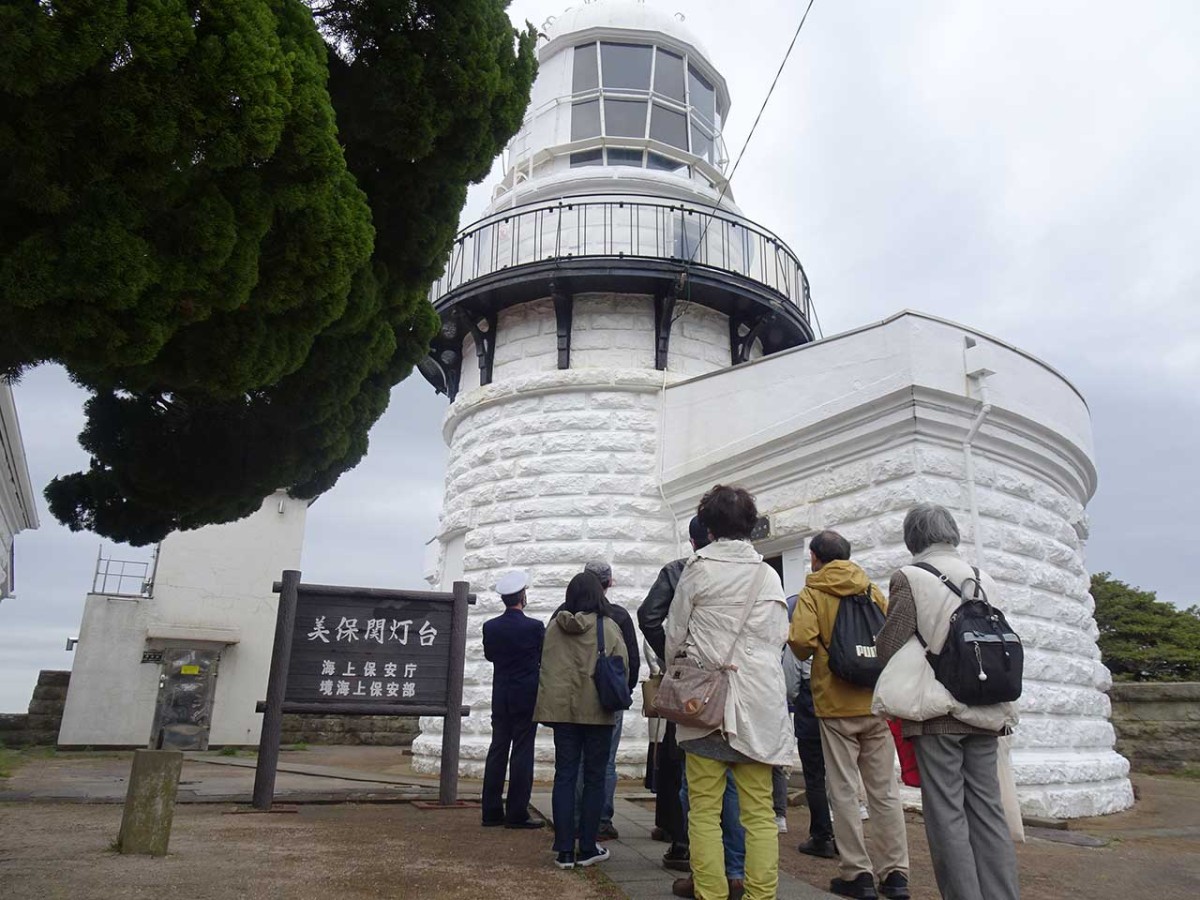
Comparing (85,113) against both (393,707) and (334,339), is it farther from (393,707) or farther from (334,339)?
(393,707)

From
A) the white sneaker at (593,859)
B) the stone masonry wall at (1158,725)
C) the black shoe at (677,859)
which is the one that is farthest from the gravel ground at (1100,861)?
the stone masonry wall at (1158,725)

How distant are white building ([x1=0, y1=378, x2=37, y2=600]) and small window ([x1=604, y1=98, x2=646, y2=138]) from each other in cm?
748

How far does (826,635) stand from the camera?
3713 millimetres

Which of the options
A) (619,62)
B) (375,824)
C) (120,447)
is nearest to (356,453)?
(120,447)

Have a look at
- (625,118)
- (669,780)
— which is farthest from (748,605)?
(625,118)

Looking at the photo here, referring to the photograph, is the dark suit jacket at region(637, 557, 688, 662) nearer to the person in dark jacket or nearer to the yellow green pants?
the person in dark jacket

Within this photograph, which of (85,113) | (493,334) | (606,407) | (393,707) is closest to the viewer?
(85,113)

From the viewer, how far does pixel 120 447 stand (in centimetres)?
551

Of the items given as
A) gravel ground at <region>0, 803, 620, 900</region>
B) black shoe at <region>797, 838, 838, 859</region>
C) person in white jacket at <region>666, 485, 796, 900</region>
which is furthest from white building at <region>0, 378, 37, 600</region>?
black shoe at <region>797, 838, 838, 859</region>

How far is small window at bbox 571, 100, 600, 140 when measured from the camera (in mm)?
11234

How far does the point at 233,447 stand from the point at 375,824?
100 inches

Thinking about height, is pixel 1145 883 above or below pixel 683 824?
below

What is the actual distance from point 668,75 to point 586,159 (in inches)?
72.4

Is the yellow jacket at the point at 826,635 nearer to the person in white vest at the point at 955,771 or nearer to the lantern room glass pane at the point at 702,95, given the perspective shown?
the person in white vest at the point at 955,771
